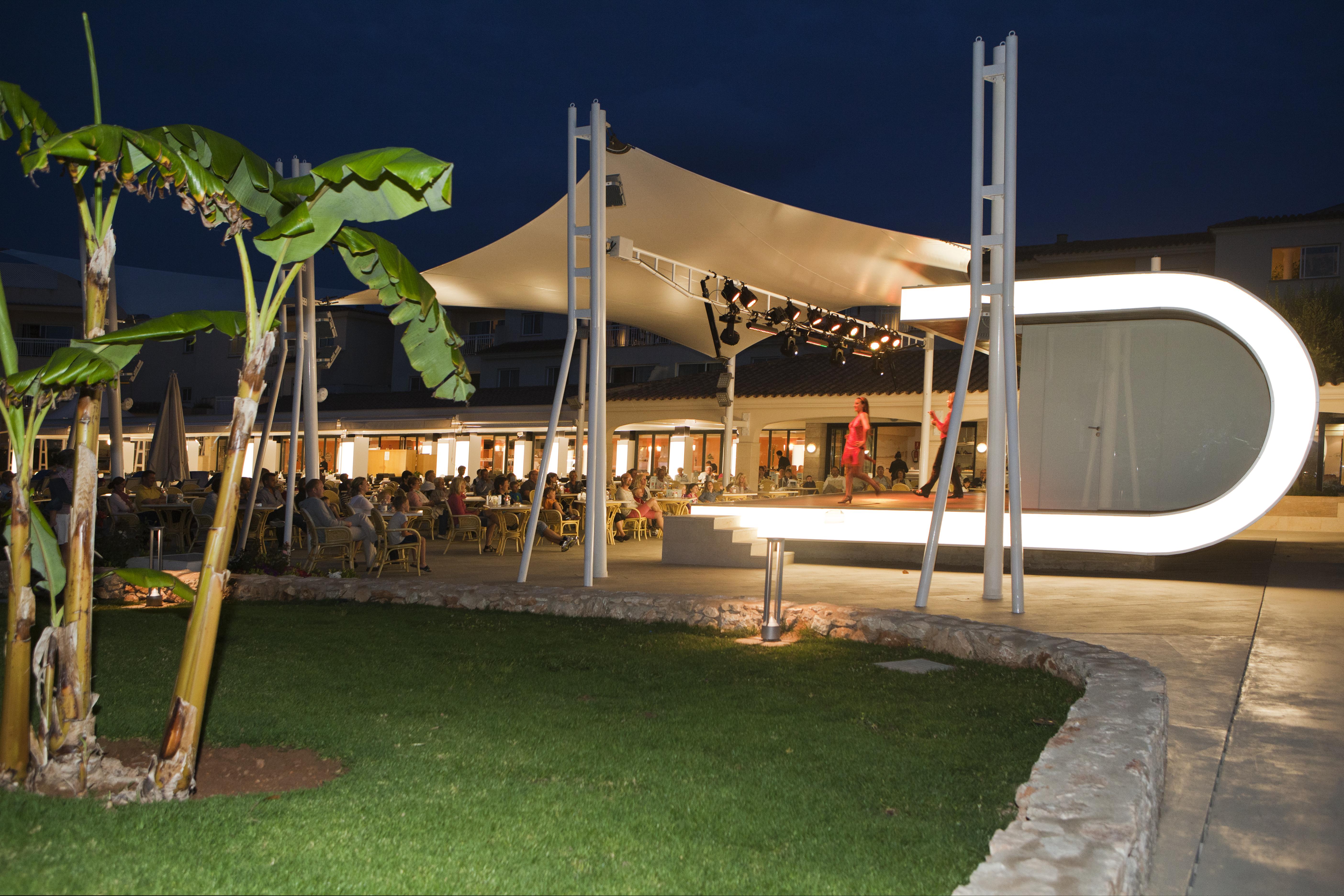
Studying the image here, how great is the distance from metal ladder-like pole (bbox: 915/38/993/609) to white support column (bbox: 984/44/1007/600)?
0.40 ft

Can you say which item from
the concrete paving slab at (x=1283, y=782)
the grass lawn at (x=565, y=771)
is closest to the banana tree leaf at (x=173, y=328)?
the grass lawn at (x=565, y=771)

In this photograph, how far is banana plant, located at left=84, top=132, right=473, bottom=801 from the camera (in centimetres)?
343

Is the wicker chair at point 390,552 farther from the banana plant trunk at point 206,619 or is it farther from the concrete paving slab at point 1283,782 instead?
the concrete paving slab at point 1283,782

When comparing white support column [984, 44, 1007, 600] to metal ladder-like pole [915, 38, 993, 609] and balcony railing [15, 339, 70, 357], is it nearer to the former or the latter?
metal ladder-like pole [915, 38, 993, 609]

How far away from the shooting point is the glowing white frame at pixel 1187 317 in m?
9.94

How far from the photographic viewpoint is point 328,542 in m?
9.95

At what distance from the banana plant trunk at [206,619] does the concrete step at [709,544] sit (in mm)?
8999

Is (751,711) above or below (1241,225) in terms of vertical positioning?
below

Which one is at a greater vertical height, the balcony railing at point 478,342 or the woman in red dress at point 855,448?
the balcony railing at point 478,342

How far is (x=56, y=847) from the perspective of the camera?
3.03 m

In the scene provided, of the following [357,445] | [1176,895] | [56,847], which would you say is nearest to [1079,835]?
[1176,895]

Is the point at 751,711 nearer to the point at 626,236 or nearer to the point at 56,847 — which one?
the point at 56,847

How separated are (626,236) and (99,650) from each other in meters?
8.44

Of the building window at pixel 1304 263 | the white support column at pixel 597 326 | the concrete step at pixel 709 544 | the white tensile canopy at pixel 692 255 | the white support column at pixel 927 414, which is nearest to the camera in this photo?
the white support column at pixel 597 326
